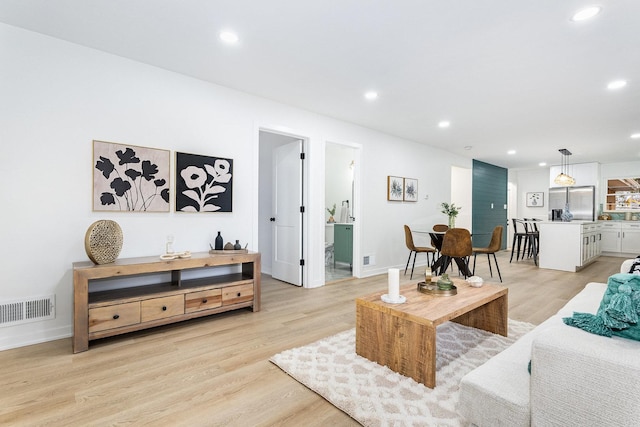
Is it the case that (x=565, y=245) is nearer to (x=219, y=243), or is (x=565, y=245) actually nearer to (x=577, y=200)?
(x=577, y=200)

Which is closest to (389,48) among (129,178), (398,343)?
(398,343)

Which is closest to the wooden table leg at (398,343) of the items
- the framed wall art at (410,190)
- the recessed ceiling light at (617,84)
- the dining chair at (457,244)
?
the dining chair at (457,244)

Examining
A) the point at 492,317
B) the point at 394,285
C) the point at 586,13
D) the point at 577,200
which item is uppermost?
the point at 586,13

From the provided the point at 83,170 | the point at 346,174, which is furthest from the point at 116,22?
the point at 346,174

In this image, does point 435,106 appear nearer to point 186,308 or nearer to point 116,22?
point 116,22

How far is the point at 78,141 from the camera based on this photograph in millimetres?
2730

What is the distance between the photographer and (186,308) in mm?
2898

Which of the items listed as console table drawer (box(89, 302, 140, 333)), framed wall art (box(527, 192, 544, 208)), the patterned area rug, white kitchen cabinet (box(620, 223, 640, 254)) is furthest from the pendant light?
console table drawer (box(89, 302, 140, 333))

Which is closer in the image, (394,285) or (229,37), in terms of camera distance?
(394,285)

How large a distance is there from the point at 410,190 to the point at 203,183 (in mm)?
4136

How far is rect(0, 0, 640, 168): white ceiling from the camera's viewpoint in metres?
2.21

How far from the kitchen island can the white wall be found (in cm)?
572

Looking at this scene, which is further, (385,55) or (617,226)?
(617,226)

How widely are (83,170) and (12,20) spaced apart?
120 cm
